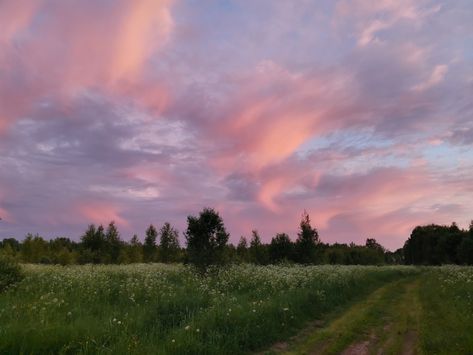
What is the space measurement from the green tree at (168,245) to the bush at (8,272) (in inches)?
2058

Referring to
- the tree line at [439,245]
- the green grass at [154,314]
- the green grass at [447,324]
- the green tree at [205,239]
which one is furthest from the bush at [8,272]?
the tree line at [439,245]

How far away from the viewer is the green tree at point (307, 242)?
158 ft

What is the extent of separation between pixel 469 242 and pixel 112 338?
287ft

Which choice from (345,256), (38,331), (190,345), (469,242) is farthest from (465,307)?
(345,256)

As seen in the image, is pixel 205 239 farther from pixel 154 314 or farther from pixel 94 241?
pixel 94 241

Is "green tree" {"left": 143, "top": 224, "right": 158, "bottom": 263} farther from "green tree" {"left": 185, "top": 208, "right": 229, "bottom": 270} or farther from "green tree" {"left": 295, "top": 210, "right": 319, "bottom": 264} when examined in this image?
"green tree" {"left": 185, "top": 208, "right": 229, "bottom": 270}

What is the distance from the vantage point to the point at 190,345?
32.6 ft

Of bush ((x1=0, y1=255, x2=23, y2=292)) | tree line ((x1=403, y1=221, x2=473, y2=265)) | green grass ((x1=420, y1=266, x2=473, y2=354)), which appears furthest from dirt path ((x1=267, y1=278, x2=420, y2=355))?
tree line ((x1=403, y1=221, x2=473, y2=265))

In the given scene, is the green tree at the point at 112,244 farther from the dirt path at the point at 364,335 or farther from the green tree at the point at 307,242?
the dirt path at the point at 364,335

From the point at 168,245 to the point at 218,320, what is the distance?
64.2 m

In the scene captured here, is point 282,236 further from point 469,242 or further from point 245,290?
point 469,242

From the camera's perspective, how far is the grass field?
31.7 feet

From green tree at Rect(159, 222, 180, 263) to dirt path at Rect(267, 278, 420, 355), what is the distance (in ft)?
188

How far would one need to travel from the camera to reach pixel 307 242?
159 feet
